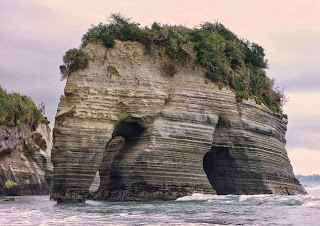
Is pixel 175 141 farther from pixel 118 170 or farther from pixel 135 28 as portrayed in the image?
pixel 135 28

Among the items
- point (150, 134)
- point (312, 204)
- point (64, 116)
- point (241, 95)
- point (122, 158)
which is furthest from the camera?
point (241, 95)

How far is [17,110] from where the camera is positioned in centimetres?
5950

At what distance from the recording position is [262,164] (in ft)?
136

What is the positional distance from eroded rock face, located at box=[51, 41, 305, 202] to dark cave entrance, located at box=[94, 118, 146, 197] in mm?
60

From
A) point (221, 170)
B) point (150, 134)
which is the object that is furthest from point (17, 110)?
point (150, 134)

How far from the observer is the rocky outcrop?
55406 millimetres

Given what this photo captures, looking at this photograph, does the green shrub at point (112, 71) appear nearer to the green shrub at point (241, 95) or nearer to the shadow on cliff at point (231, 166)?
the shadow on cliff at point (231, 166)

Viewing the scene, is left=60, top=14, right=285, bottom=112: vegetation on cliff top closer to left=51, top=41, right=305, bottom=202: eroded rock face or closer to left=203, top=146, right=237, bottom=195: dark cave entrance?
left=51, top=41, right=305, bottom=202: eroded rock face

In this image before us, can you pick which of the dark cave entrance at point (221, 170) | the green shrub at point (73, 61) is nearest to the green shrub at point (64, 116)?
the green shrub at point (73, 61)

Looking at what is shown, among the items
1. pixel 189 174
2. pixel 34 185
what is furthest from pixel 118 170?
pixel 34 185

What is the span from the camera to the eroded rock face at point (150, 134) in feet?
115

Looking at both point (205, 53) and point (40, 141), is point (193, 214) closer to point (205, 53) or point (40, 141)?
point (205, 53)

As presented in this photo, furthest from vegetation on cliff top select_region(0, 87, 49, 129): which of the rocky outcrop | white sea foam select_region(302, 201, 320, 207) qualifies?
white sea foam select_region(302, 201, 320, 207)

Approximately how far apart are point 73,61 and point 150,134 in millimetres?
6059
